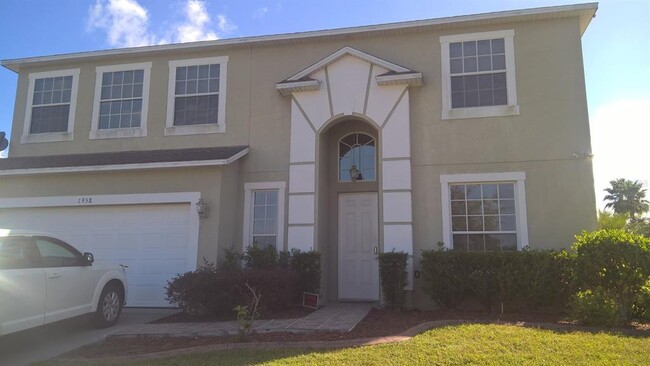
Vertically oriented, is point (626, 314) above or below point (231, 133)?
below

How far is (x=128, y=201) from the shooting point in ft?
36.8

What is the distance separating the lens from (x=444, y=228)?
Result: 10.4 meters

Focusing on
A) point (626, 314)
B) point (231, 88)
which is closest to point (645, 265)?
point (626, 314)

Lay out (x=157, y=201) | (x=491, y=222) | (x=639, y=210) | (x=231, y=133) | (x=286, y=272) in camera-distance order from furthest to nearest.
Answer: (x=639, y=210) < (x=231, y=133) < (x=157, y=201) < (x=491, y=222) < (x=286, y=272)

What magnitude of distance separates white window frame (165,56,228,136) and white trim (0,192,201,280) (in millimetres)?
1853

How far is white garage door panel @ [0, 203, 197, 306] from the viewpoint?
35.7 ft

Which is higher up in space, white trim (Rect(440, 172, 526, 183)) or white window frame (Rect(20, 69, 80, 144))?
white window frame (Rect(20, 69, 80, 144))

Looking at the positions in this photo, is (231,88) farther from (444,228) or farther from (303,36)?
(444,228)

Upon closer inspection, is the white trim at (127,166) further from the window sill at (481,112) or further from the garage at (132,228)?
the window sill at (481,112)

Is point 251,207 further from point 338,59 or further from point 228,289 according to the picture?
point 338,59

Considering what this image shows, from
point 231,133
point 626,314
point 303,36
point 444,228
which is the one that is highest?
point 303,36

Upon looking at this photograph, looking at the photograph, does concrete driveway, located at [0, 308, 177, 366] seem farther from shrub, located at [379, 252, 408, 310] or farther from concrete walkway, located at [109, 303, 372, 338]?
shrub, located at [379, 252, 408, 310]

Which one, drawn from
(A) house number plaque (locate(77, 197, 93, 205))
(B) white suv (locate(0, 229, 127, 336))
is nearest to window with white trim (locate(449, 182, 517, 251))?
(B) white suv (locate(0, 229, 127, 336))

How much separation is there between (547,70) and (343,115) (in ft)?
14.5
